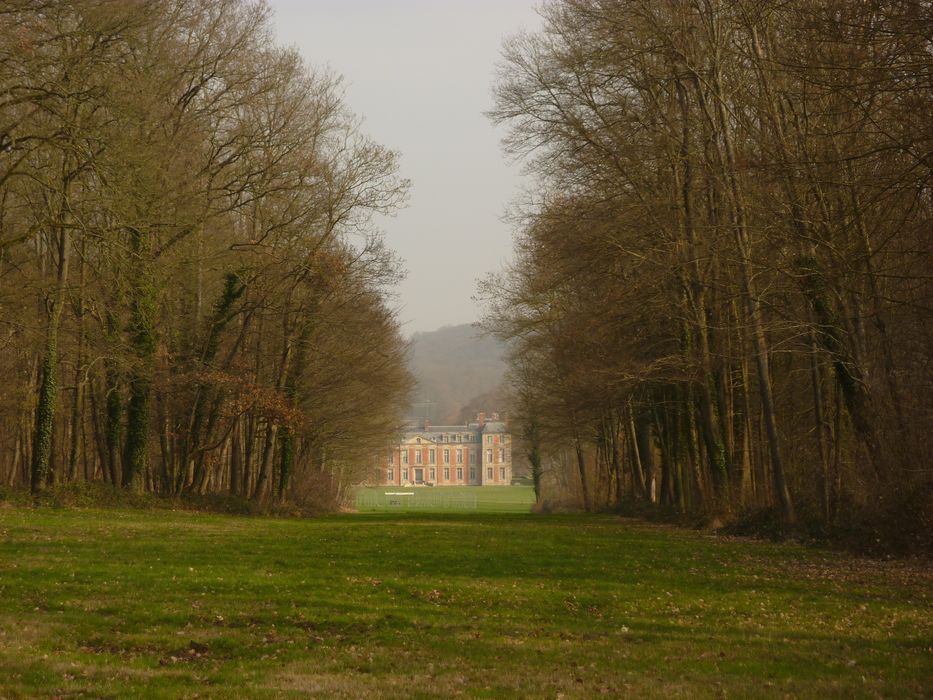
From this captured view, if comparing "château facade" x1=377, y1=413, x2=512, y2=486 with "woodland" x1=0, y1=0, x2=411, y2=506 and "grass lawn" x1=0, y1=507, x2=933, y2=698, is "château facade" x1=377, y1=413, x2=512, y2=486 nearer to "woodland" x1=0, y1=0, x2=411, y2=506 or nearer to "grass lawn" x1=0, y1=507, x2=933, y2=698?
"woodland" x1=0, y1=0, x2=411, y2=506

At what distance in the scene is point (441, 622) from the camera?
10.5m

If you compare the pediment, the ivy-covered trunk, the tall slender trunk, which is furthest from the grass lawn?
the pediment

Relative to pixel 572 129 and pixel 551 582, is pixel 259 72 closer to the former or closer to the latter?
pixel 572 129

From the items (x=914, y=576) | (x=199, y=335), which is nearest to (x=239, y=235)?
(x=199, y=335)

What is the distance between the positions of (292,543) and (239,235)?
16.5m

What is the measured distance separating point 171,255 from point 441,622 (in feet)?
61.4

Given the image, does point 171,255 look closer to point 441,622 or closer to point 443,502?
point 441,622

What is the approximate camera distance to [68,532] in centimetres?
1778

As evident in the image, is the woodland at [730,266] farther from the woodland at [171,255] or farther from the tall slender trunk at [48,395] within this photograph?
the tall slender trunk at [48,395]

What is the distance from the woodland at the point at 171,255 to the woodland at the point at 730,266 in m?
7.91

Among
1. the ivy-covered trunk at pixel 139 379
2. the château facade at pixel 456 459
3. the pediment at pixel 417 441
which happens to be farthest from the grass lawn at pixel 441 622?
the château facade at pixel 456 459

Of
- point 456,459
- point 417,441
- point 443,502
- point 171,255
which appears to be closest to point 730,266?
point 171,255

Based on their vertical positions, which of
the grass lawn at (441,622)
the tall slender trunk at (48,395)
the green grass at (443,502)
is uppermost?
the tall slender trunk at (48,395)

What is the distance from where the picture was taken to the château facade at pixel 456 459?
167250mm
